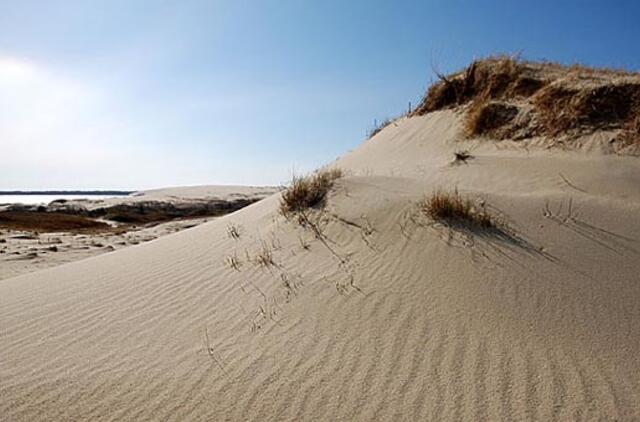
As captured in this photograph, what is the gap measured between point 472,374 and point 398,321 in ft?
2.50

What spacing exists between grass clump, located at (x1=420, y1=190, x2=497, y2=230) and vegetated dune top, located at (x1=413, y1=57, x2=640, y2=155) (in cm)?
335

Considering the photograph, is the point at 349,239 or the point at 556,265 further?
the point at 349,239

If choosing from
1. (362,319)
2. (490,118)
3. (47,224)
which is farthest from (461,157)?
(47,224)

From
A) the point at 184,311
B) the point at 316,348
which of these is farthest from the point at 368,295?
the point at 184,311

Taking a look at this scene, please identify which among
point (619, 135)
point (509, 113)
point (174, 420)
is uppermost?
point (509, 113)

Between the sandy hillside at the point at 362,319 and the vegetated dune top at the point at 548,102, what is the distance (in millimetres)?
1327

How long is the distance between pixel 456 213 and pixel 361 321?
206cm

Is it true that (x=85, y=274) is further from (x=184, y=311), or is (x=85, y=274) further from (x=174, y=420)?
(x=174, y=420)

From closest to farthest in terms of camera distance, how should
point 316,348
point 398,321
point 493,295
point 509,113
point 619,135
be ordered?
point 316,348 < point 398,321 < point 493,295 < point 619,135 < point 509,113

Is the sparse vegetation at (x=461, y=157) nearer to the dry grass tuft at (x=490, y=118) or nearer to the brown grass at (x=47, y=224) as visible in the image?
the dry grass tuft at (x=490, y=118)

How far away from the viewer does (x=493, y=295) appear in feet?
13.0

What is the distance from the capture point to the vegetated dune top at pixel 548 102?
7738mm

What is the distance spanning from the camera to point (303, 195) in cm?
664

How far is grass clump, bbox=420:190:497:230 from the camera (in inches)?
202
